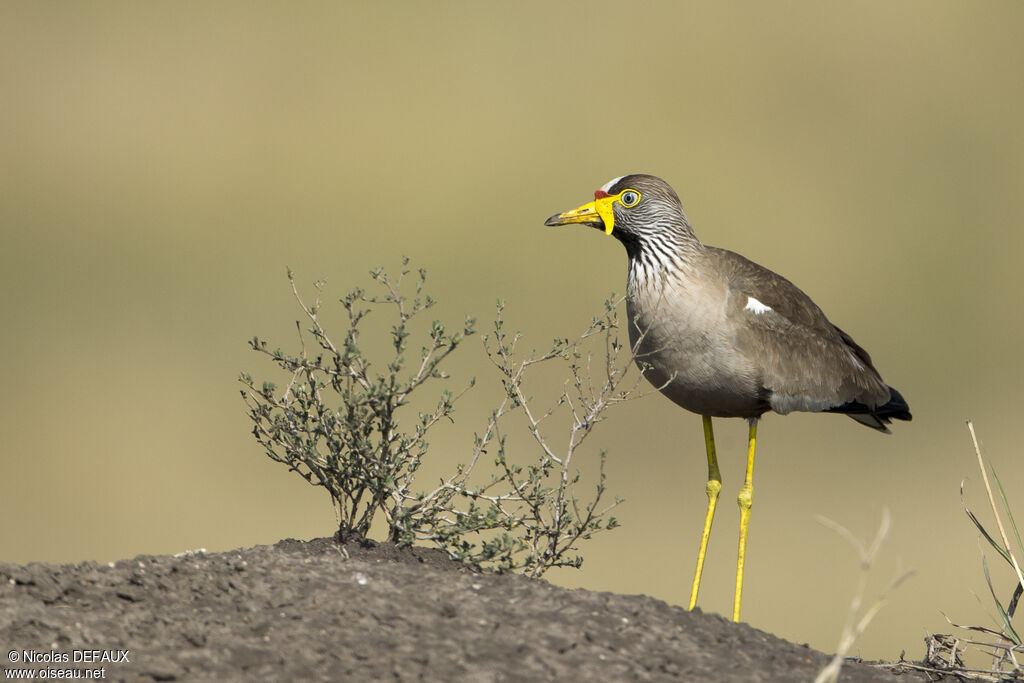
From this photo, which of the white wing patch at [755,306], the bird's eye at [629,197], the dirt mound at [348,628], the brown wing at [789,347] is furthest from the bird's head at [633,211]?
the dirt mound at [348,628]

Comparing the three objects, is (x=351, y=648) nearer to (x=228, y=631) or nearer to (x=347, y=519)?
(x=228, y=631)

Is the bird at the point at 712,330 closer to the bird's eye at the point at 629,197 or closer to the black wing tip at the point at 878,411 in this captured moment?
the bird's eye at the point at 629,197

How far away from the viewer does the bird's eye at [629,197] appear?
7.49 m

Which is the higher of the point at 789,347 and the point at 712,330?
the point at 789,347

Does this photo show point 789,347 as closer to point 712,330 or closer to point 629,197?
point 712,330

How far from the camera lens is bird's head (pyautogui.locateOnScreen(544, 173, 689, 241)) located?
743 cm

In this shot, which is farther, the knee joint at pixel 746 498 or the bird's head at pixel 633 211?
the bird's head at pixel 633 211

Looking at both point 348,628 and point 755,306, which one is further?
point 755,306

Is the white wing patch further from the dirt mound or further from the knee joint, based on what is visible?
the dirt mound

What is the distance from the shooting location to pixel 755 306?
725 centimetres

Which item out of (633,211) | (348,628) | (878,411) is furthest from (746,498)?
(348,628)

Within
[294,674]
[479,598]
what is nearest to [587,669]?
[479,598]

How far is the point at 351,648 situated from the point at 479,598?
67 cm

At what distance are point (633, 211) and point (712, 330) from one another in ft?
3.19
